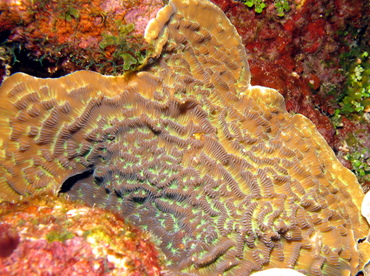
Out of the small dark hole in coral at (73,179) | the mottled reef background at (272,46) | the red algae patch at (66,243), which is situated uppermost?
the mottled reef background at (272,46)

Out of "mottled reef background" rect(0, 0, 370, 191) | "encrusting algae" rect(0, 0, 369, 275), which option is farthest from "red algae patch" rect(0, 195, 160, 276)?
"mottled reef background" rect(0, 0, 370, 191)

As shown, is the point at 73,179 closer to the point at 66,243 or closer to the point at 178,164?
the point at 66,243

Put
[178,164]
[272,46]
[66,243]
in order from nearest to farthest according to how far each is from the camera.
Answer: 1. [66,243]
2. [178,164]
3. [272,46]

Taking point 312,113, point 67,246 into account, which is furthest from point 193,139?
point 312,113

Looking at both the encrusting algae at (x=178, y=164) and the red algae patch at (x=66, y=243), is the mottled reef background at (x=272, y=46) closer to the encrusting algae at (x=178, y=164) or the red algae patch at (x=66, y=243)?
the encrusting algae at (x=178, y=164)

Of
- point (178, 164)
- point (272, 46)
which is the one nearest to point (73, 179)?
point (178, 164)

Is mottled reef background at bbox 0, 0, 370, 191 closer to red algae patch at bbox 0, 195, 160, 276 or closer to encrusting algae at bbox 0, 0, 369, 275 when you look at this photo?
encrusting algae at bbox 0, 0, 369, 275

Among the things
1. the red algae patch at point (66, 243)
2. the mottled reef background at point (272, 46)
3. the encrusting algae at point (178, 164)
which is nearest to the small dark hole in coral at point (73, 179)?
the encrusting algae at point (178, 164)
